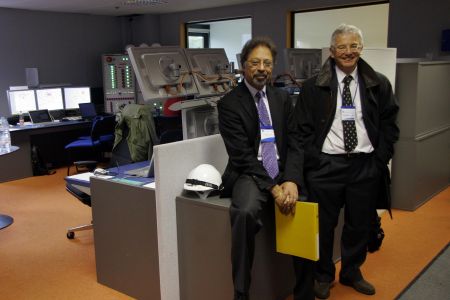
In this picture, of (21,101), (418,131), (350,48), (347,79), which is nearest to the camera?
(350,48)

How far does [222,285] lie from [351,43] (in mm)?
1452

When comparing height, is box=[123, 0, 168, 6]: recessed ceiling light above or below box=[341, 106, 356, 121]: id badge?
above

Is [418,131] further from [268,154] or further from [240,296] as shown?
[240,296]

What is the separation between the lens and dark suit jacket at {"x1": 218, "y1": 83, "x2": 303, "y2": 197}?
7.29ft

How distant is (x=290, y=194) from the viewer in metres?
2.20

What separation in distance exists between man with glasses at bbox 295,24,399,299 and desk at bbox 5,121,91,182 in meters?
4.78

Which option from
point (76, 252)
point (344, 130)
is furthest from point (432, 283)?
point (76, 252)

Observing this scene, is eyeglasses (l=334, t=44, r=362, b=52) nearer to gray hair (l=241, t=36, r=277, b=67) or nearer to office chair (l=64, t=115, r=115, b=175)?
gray hair (l=241, t=36, r=277, b=67)

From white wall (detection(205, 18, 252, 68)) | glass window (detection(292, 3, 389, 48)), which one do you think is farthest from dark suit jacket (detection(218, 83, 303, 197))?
white wall (detection(205, 18, 252, 68))

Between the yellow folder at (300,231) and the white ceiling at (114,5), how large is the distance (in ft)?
18.4

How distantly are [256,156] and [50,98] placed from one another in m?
5.49

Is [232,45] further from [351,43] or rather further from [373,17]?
[351,43]

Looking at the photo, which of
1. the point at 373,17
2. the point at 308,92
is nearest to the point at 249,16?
the point at 373,17

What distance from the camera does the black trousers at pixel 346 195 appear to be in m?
2.47
